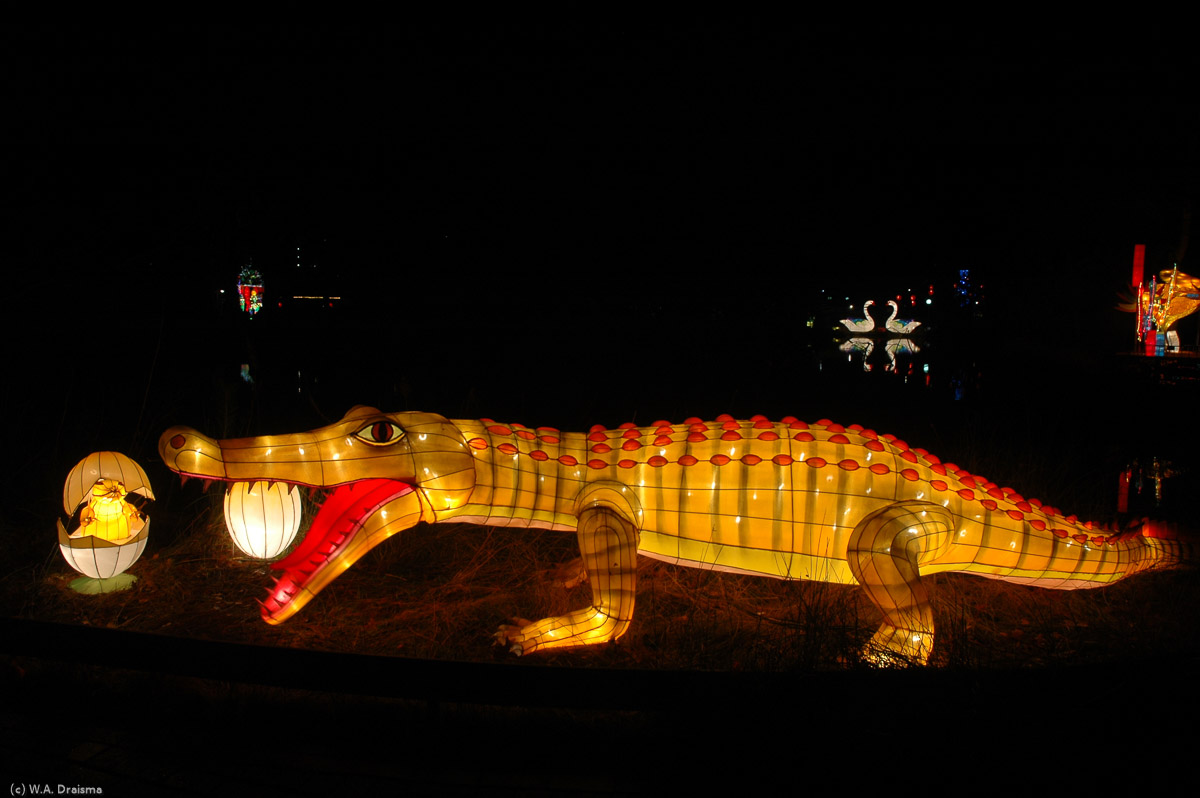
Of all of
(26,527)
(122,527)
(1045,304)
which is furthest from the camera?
(1045,304)

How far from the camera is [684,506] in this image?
8.92 ft

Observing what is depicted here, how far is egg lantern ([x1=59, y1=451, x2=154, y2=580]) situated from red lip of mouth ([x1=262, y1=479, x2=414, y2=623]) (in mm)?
1323

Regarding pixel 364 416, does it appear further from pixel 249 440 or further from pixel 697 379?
pixel 697 379

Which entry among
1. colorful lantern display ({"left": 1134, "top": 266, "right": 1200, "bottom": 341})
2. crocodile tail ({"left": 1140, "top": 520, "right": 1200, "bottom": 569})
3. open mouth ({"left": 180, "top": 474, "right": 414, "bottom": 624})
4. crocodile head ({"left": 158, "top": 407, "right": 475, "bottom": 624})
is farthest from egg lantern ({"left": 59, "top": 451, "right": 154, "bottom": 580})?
colorful lantern display ({"left": 1134, "top": 266, "right": 1200, "bottom": 341})

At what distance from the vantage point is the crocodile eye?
2.59 meters

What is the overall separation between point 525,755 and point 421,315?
2486cm

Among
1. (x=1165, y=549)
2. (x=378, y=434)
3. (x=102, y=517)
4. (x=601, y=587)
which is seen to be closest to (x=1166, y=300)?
(x=1165, y=549)

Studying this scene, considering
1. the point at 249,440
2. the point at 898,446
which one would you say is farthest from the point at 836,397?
the point at 249,440

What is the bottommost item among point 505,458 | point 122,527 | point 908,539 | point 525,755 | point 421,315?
point 525,755

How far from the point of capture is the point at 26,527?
4.23 m

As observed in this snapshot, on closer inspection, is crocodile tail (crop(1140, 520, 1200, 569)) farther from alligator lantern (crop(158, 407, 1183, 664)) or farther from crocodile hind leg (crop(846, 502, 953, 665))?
crocodile hind leg (crop(846, 502, 953, 665))

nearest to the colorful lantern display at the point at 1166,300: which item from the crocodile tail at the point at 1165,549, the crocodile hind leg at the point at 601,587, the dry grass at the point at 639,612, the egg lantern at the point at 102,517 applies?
the dry grass at the point at 639,612

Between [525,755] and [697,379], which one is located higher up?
[697,379]

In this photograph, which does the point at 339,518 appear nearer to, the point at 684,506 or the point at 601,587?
the point at 601,587
